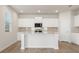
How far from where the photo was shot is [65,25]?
9102 mm

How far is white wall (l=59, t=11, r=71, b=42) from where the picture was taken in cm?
877

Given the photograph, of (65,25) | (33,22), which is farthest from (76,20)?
(33,22)

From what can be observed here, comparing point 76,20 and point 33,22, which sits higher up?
point 76,20

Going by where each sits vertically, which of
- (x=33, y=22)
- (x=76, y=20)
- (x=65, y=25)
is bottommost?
(x=65, y=25)

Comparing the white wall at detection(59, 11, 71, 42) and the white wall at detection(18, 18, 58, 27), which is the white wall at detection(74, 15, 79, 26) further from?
the white wall at detection(18, 18, 58, 27)

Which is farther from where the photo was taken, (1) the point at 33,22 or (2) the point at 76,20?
(1) the point at 33,22

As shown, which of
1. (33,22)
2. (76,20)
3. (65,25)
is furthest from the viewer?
(33,22)

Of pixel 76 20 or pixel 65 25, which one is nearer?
pixel 76 20

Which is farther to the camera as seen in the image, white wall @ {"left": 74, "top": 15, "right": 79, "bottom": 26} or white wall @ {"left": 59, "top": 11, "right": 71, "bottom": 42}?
white wall @ {"left": 59, "top": 11, "right": 71, "bottom": 42}

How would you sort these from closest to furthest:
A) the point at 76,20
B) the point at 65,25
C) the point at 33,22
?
the point at 76,20 → the point at 65,25 → the point at 33,22

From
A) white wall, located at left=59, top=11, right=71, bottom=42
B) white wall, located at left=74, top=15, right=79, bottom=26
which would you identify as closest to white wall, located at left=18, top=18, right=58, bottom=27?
white wall, located at left=59, top=11, right=71, bottom=42

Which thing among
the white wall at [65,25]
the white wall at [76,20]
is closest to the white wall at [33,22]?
the white wall at [65,25]

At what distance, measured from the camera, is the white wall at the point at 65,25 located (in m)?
8.77

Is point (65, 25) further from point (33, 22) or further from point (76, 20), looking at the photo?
point (33, 22)
